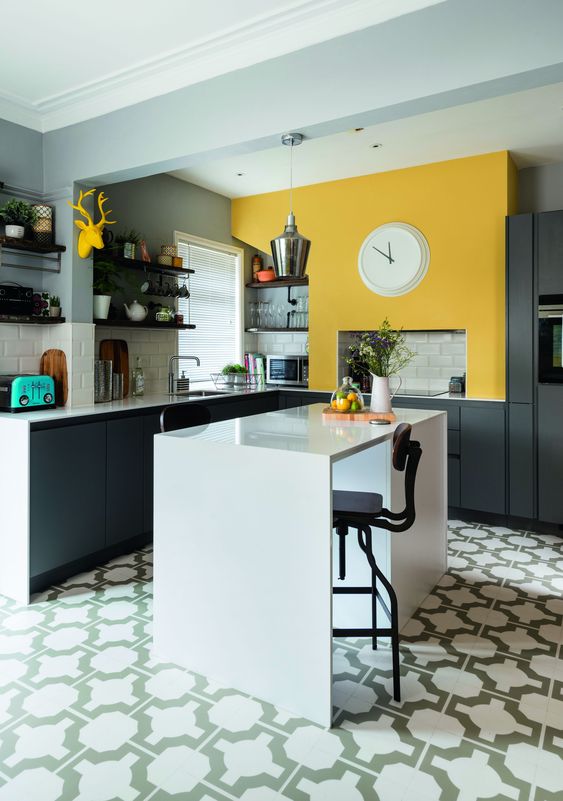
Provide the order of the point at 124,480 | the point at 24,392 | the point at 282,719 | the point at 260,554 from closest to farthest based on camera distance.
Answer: the point at 282,719 < the point at 260,554 < the point at 24,392 < the point at 124,480

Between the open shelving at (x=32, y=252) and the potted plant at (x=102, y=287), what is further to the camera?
the potted plant at (x=102, y=287)

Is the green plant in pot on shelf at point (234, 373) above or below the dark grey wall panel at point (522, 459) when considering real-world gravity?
above

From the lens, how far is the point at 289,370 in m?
5.34

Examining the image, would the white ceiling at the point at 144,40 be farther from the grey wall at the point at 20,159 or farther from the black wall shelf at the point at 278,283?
the black wall shelf at the point at 278,283

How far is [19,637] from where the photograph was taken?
2.53 meters

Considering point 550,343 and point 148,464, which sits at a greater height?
point 550,343

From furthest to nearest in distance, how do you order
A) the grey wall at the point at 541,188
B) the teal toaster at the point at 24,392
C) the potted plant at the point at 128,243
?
the grey wall at the point at 541,188, the potted plant at the point at 128,243, the teal toaster at the point at 24,392

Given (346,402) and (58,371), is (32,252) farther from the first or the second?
(346,402)

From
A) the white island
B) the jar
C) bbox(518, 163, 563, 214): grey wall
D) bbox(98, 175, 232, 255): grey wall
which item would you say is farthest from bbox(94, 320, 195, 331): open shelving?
bbox(518, 163, 563, 214): grey wall

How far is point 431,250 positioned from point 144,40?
260 cm

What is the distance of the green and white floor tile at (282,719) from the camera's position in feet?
5.46

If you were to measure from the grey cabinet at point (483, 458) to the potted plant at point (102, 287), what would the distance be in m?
2.66

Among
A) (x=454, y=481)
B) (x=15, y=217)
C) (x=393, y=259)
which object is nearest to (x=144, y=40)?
(x=15, y=217)

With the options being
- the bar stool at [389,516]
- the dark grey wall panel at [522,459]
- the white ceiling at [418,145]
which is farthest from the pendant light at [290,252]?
the dark grey wall panel at [522,459]
